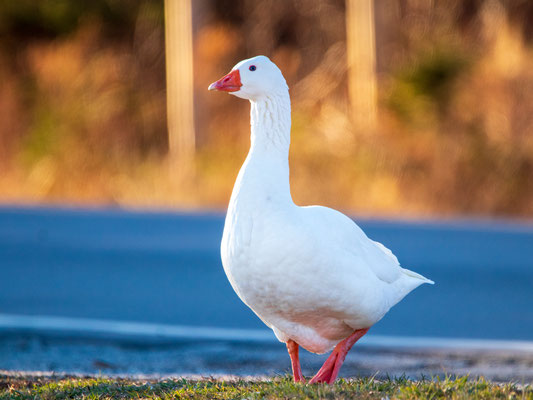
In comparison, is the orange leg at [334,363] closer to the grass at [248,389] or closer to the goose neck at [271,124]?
the grass at [248,389]

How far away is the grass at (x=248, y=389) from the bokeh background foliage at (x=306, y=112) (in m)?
6.46

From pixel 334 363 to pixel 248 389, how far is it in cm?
45

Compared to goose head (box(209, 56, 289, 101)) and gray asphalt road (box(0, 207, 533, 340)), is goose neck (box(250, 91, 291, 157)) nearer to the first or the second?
goose head (box(209, 56, 289, 101))

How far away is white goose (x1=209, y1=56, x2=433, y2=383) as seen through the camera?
3.63 m

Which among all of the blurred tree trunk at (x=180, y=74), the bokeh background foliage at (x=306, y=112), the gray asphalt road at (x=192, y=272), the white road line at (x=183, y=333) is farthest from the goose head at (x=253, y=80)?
the blurred tree trunk at (x=180, y=74)

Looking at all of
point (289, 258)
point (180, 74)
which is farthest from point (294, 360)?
point (180, 74)

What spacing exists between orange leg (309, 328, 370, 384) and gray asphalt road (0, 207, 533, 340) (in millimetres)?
2240

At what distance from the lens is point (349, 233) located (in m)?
3.98

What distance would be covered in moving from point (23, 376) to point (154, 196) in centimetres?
744

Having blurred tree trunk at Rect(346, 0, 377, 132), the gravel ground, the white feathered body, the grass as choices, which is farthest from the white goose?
blurred tree trunk at Rect(346, 0, 377, 132)

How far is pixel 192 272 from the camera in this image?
823cm

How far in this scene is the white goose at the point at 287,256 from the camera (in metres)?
3.63

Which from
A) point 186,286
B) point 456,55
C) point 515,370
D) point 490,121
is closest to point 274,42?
point 456,55

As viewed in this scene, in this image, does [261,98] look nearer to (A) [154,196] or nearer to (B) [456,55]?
(A) [154,196]
